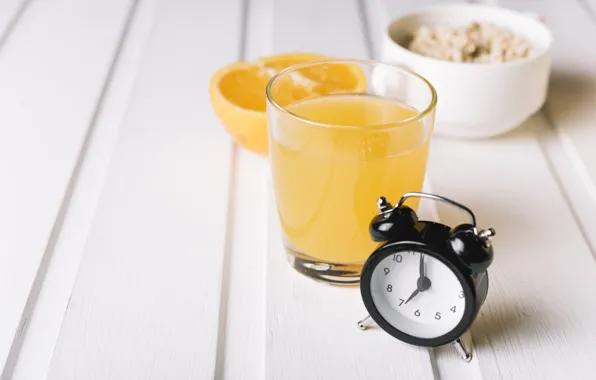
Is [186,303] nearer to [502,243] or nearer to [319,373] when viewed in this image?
[319,373]

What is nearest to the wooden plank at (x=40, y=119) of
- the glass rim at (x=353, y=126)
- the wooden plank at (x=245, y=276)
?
the wooden plank at (x=245, y=276)

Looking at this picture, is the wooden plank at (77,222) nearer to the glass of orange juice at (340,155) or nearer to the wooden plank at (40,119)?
the wooden plank at (40,119)

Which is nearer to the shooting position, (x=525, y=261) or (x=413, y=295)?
(x=413, y=295)

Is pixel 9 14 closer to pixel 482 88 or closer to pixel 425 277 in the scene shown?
pixel 482 88

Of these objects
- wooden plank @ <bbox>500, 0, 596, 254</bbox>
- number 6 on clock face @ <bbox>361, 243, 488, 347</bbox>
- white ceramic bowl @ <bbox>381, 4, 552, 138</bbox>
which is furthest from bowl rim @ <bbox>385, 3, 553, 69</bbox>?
number 6 on clock face @ <bbox>361, 243, 488, 347</bbox>

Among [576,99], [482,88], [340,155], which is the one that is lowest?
[576,99]

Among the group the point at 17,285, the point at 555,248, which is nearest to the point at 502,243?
the point at 555,248

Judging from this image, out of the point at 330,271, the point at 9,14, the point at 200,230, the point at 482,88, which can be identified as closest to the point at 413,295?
the point at 330,271
